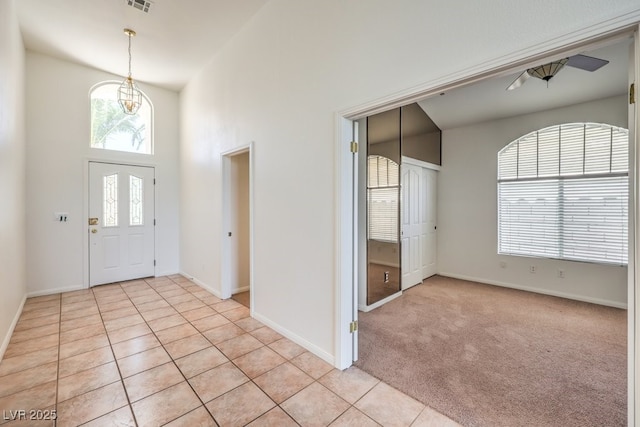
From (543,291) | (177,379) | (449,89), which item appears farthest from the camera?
(543,291)

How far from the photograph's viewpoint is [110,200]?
4.61 meters

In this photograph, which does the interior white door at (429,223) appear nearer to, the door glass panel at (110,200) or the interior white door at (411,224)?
the interior white door at (411,224)

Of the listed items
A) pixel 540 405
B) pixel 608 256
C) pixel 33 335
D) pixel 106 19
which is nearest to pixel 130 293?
pixel 33 335

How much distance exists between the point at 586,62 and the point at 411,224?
2847 mm

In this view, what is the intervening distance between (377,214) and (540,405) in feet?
8.30

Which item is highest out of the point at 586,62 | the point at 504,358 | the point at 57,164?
the point at 586,62

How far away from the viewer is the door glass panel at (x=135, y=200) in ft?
15.7

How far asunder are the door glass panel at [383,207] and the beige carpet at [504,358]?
379 mm

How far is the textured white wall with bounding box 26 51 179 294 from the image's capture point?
396 centimetres

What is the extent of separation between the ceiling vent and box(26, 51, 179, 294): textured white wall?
87.8 inches

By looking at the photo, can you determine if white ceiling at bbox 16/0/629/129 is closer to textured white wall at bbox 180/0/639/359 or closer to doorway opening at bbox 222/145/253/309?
textured white wall at bbox 180/0/639/359

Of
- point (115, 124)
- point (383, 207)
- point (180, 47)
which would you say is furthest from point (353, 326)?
point (115, 124)

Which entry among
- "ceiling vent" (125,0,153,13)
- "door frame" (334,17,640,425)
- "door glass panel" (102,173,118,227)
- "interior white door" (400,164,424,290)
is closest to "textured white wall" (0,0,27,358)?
"door glass panel" (102,173,118,227)

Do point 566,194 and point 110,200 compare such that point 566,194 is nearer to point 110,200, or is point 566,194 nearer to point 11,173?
point 11,173
